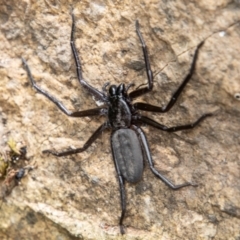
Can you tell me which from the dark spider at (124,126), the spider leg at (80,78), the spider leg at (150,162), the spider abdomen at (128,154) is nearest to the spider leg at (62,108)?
the dark spider at (124,126)

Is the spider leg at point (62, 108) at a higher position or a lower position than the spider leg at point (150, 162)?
lower

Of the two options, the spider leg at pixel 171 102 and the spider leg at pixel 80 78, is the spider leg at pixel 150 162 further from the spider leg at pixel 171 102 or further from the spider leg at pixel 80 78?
the spider leg at pixel 80 78

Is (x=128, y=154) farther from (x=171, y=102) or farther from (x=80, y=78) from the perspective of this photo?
(x=80, y=78)

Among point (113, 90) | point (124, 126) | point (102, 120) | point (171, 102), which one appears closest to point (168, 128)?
point (171, 102)

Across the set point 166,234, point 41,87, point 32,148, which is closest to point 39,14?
point 41,87

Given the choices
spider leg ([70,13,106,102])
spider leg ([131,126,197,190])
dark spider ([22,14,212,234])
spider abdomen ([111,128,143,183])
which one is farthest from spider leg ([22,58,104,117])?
spider leg ([131,126,197,190])

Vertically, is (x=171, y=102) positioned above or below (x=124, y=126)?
Answer: above

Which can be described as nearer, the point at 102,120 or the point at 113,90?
the point at 113,90

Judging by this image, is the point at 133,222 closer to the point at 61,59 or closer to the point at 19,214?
the point at 19,214
